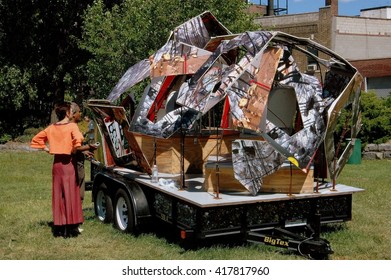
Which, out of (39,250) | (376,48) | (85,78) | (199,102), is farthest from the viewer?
(376,48)

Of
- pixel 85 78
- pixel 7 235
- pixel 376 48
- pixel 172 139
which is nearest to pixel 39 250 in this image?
pixel 7 235

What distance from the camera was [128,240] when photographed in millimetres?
8484

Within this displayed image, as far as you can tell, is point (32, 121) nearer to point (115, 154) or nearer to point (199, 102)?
point (115, 154)

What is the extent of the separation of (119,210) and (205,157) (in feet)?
5.60

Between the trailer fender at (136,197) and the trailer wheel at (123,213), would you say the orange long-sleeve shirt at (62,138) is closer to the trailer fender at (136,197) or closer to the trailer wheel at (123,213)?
the trailer fender at (136,197)

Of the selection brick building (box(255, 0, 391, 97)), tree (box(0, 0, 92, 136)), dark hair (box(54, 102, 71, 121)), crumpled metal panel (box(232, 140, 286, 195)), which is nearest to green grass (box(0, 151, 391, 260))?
crumpled metal panel (box(232, 140, 286, 195))

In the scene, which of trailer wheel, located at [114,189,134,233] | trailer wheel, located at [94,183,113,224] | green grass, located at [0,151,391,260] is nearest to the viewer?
green grass, located at [0,151,391,260]

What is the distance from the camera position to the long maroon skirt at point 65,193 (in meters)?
8.52

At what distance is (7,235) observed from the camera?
9.14 metres

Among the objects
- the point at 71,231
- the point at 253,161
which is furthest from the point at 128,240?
the point at 253,161

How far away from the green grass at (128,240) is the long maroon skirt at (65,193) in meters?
0.35

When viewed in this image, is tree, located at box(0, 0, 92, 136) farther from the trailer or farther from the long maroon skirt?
the long maroon skirt

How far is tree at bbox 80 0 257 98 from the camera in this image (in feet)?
62.0

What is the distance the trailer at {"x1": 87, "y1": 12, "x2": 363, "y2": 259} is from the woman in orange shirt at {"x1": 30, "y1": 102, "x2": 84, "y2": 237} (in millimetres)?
652
